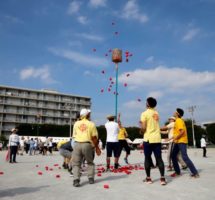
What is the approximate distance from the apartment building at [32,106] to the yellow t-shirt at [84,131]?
74511mm

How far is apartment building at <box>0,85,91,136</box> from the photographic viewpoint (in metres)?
83.0

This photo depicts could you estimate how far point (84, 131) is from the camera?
250 inches

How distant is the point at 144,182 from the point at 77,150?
1.85 meters

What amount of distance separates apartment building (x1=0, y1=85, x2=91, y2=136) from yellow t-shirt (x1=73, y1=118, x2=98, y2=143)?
74.5m

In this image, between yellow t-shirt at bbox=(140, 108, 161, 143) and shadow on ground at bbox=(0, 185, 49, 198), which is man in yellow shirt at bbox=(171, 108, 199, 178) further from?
shadow on ground at bbox=(0, 185, 49, 198)

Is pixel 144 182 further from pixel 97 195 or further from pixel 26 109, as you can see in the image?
pixel 26 109

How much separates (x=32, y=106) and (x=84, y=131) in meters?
86.2

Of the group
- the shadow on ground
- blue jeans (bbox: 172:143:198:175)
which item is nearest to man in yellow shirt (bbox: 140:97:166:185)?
blue jeans (bbox: 172:143:198:175)

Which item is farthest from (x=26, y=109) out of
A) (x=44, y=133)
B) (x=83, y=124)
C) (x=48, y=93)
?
(x=83, y=124)

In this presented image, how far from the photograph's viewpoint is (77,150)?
6273 millimetres

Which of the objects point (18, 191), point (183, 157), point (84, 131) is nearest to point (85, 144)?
point (84, 131)

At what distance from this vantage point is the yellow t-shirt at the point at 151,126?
6190mm

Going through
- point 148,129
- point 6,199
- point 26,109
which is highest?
point 26,109

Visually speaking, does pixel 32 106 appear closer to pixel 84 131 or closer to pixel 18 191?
pixel 84 131
